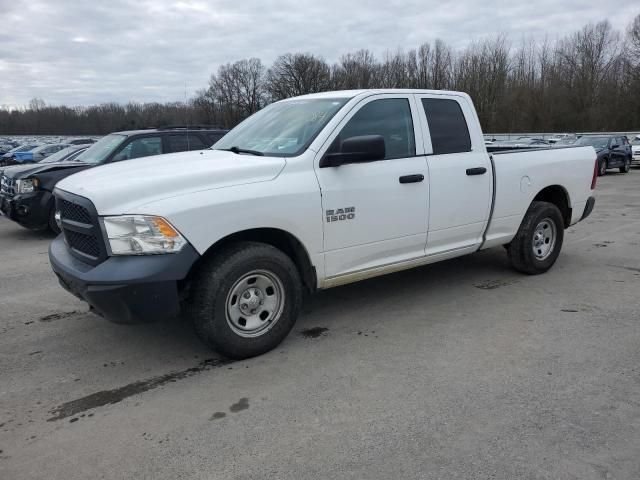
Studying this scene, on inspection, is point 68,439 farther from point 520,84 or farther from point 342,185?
point 520,84

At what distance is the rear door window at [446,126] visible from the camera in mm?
5094

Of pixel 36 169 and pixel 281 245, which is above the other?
pixel 36 169

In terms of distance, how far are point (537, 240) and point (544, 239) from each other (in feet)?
0.52

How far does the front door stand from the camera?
4.33 meters

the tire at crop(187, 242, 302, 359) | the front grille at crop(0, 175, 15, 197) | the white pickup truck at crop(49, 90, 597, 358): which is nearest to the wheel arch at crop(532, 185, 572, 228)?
the white pickup truck at crop(49, 90, 597, 358)

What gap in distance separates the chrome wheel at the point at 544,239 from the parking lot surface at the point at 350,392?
2.35 ft

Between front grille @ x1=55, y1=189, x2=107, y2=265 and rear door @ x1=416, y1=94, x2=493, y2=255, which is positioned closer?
front grille @ x1=55, y1=189, x2=107, y2=265

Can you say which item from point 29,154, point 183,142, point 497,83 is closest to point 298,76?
point 497,83

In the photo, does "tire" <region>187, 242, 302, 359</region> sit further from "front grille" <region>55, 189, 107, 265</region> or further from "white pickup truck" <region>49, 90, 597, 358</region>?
"front grille" <region>55, 189, 107, 265</region>

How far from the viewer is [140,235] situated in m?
3.53

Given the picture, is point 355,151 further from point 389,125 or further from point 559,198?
point 559,198

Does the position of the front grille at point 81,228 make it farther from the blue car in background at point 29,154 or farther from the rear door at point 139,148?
the blue car in background at point 29,154

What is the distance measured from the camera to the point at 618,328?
4.62 m

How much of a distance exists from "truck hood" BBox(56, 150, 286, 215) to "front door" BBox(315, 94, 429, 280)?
554mm
